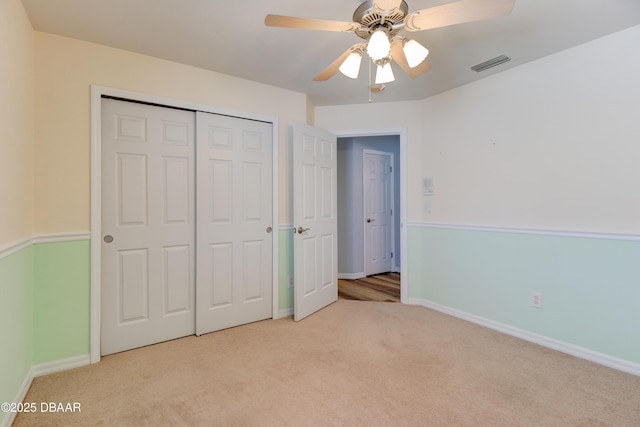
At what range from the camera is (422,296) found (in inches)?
130

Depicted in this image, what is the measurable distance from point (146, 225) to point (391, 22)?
7.31ft

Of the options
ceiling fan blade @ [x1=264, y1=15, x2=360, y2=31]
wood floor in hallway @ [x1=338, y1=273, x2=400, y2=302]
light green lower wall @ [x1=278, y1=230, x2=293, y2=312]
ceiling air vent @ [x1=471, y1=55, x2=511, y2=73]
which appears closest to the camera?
ceiling fan blade @ [x1=264, y1=15, x2=360, y2=31]

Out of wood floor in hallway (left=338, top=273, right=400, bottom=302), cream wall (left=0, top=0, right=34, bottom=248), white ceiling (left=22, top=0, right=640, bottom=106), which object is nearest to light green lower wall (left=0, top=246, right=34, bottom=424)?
cream wall (left=0, top=0, right=34, bottom=248)

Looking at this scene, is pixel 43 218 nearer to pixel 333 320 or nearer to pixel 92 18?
pixel 92 18

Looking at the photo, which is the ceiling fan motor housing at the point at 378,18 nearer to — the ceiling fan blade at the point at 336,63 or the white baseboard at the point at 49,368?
the ceiling fan blade at the point at 336,63

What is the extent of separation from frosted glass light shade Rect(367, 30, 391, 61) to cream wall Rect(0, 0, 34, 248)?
1817 millimetres

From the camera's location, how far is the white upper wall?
6.68 feet

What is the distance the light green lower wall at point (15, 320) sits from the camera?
147cm

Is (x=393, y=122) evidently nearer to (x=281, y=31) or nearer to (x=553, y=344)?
(x=281, y=31)

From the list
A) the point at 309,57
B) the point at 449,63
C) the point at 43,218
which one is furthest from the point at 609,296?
the point at 43,218

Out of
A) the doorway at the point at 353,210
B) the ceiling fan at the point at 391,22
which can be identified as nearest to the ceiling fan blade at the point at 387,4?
the ceiling fan at the point at 391,22

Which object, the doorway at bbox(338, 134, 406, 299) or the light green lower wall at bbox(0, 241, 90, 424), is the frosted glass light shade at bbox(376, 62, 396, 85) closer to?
the light green lower wall at bbox(0, 241, 90, 424)

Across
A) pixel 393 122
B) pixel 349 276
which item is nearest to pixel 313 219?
pixel 393 122

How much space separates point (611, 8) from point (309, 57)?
1.92 metres
